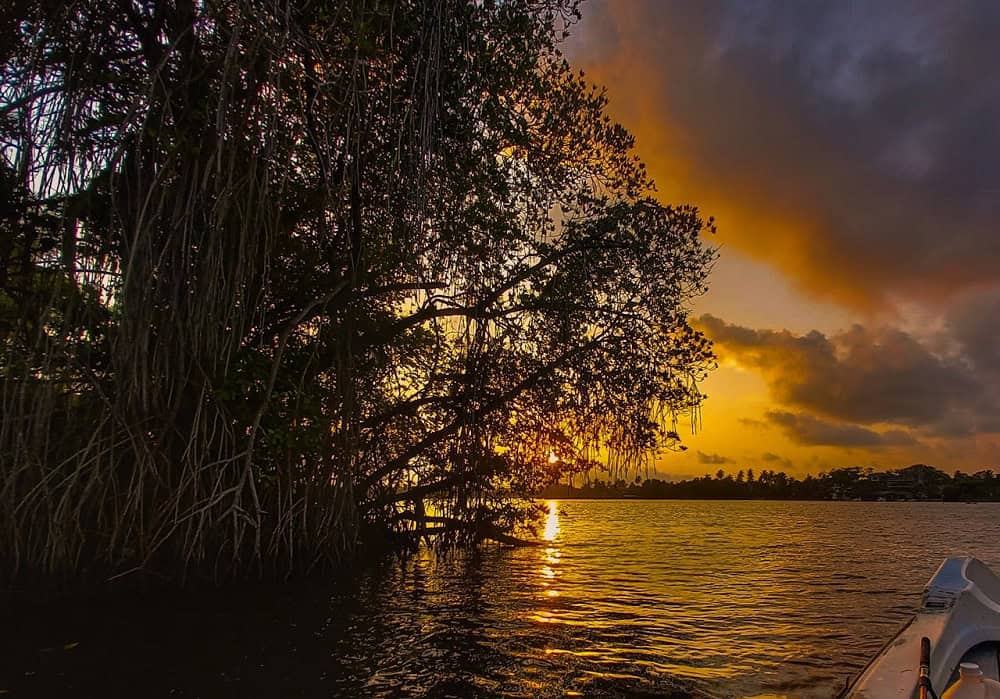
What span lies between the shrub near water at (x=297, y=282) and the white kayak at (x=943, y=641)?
5735mm

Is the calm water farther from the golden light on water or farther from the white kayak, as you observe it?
the golden light on water

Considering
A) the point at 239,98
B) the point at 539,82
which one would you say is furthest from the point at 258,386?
the point at 539,82

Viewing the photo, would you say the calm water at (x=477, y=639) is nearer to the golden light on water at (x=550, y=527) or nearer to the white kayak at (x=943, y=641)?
the white kayak at (x=943, y=641)

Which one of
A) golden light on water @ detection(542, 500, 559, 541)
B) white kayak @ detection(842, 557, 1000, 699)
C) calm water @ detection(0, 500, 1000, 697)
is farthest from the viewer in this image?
golden light on water @ detection(542, 500, 559, 541)

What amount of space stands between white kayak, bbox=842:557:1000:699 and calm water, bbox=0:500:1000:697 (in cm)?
117

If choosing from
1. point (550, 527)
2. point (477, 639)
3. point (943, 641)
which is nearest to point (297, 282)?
point (477, 639)

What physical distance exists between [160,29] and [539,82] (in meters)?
6.15

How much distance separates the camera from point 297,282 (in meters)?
11.1

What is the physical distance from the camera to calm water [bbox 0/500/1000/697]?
235 inches

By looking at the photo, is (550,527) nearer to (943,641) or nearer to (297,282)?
(297,282)

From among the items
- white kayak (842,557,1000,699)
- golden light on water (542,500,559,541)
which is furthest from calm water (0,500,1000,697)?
golden light on water (542,500,559,541)

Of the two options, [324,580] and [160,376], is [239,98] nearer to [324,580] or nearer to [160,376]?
[160,376]

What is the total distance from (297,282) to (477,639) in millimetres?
6763

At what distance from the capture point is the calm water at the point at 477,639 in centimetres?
596
